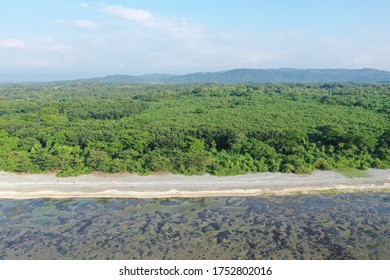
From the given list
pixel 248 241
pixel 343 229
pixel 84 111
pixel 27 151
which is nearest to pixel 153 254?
pixel 248 241

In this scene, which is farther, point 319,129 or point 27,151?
point 319,129

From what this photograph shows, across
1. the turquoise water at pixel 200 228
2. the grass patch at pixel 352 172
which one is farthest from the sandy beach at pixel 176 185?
the turquoise water at pixel 200 228

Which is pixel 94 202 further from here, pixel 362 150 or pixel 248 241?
pixel 362 150

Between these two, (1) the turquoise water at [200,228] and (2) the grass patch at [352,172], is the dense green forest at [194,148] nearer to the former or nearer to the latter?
(2) the grass patch at [352,172]

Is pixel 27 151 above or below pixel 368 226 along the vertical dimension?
above

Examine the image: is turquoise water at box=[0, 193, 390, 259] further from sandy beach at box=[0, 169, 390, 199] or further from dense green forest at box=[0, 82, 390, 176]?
dense green forest at box=[0, 82, 390, 176]

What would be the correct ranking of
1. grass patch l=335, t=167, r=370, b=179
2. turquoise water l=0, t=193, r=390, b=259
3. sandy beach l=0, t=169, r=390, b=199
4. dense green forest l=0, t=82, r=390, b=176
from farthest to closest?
dense green forest l=0, t=82, r=390, b=176 → grass patch l=335, t=167, r=370, b=179 → sandy beach l=0, t=169, r=390, b=199 → turquoise water l=0, t=193, r=390, b=259

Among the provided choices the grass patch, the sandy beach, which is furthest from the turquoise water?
the grass patch
